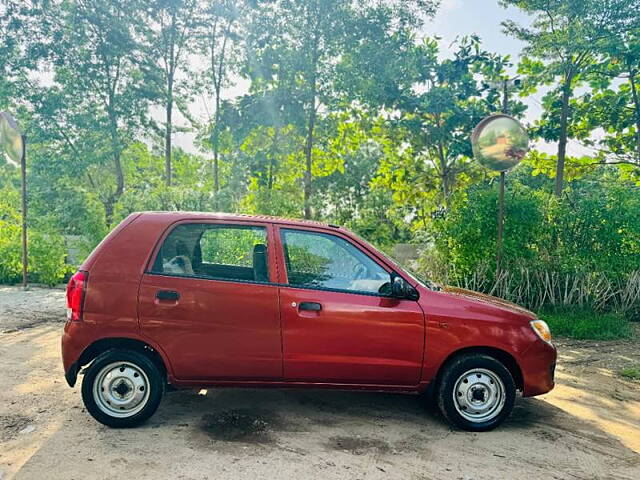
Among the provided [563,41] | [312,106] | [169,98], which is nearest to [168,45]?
[169,98]

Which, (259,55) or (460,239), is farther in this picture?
(259,55)

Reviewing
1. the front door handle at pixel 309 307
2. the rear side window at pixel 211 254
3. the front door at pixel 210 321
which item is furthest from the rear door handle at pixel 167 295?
the front door handle at pixel 309 307

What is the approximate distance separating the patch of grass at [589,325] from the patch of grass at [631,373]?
60.1 inches

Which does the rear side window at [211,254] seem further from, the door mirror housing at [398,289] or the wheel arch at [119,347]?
the door mirror housing at [398,289]

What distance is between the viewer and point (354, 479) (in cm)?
322

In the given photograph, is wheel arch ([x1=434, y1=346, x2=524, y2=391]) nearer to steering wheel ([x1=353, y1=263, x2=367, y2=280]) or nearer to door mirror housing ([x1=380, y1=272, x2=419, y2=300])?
door mirror housing ([x1=380, y1=272, x2=419, y2=300])

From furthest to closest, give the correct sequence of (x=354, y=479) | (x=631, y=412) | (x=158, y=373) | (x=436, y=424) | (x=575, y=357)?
(x=575, y=357) → (x=631, y=412) → (x=436, y=424) → (x=158, y=373) → (x=354, y=479)

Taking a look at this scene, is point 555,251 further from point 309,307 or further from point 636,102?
point 636,102

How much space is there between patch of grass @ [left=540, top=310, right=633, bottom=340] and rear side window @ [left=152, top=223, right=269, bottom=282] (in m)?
5.62

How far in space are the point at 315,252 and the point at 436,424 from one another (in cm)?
175

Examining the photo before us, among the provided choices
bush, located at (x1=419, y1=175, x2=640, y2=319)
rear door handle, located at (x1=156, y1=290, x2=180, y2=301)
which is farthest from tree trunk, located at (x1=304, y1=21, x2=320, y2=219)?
rear door handle, located at (x1=156, y1=290, x2=180, y2=301)

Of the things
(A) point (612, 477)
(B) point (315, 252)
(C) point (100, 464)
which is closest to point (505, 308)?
(A) point (612, 477)

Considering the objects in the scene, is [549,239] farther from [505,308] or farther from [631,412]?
[505,308]

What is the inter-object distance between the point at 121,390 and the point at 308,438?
150cm
